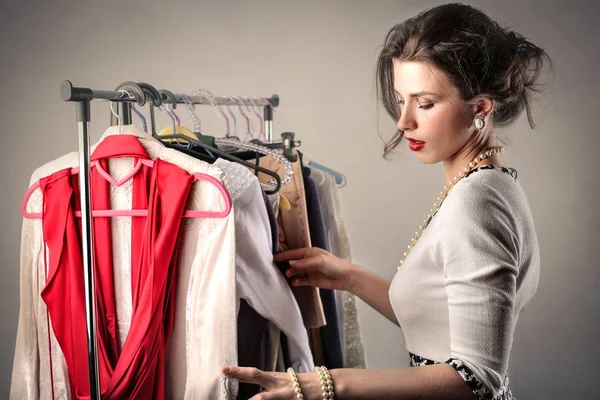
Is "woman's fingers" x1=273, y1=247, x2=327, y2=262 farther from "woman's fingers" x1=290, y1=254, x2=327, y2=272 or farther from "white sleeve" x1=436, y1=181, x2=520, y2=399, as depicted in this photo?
"white sleeve" x1=436, y1=181, x2=520, y2=399

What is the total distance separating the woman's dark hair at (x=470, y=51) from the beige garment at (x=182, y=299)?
1.57 feet

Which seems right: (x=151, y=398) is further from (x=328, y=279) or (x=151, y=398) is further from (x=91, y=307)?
(x=328, y=279)

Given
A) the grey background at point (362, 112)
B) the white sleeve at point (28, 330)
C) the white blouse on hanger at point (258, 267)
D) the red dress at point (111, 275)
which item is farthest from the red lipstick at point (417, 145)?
the grey background at point (362, 112)

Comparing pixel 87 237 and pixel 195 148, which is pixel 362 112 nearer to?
pixel 195 148

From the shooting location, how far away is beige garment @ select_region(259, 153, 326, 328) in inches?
64.7

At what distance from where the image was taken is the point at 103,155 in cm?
129

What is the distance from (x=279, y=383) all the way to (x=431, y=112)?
0.61 metres

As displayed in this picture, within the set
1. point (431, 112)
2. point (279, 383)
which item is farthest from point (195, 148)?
point (279, 383)

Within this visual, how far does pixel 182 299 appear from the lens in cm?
127

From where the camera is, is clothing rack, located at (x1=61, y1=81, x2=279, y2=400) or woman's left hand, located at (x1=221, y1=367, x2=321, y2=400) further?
clothing rack, located at (x1=61, y1=81, x2=279, y2=400)

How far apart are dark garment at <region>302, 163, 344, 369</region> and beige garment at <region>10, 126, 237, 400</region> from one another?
1.81ft

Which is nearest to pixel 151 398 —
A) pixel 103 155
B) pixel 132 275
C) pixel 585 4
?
pixel 132 275

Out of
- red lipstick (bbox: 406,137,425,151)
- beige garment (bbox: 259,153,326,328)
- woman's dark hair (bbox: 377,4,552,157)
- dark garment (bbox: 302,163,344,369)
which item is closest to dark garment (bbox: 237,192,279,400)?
beige garment (bbox: 259,153,326,328)

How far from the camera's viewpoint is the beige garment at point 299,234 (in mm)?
1644
